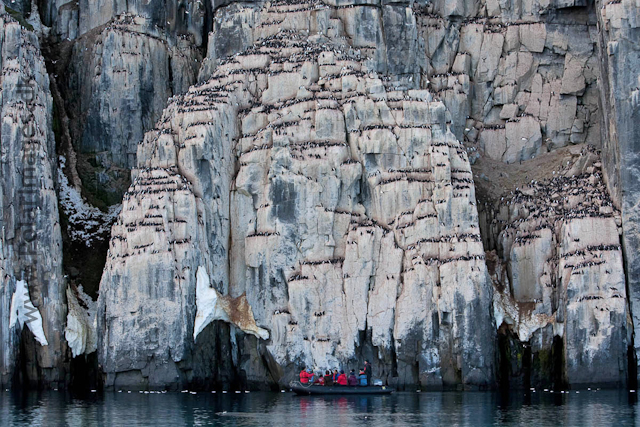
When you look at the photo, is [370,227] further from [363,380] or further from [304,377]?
[304,377]

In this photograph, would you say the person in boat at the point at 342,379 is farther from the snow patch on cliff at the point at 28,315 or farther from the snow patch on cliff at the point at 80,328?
the snow patch on cliff at the point at 28,315

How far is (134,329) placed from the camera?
10481 centimetres

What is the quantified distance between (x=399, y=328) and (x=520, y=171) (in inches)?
872

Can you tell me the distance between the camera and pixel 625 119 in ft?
359

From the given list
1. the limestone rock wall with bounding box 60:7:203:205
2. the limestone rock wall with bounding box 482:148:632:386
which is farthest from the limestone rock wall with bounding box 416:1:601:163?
the limestone rock wall with bounding box 60:7:203:205

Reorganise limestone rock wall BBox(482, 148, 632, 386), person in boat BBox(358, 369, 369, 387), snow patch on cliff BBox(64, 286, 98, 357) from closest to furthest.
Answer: person in boat BBox(358, 369, 369, 387) < limestone rock wall BBox(482, 148, 632, 386) < snow patch on cliff BBox(64, 286, 98, 357)

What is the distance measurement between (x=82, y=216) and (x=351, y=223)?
25.1 meters

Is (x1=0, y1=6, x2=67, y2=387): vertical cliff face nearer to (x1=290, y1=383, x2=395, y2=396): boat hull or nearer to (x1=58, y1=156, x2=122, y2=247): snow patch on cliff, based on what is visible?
(x1=58, y1=156, x2=122, y2=247): snow patch on cliff

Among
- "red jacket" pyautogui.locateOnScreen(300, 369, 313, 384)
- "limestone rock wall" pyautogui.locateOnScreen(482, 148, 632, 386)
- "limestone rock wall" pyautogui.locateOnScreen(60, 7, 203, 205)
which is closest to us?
"red jacket" pyautogui.locateOnScreen(300, 369, 313, 384)

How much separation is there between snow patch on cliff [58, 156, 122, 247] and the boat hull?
2650 cm

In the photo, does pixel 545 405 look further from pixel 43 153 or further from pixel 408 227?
pixel 43 153

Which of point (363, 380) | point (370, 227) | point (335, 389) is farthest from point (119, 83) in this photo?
point (363, 380)

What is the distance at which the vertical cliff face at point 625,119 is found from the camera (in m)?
108

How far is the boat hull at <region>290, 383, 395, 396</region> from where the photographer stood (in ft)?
330
